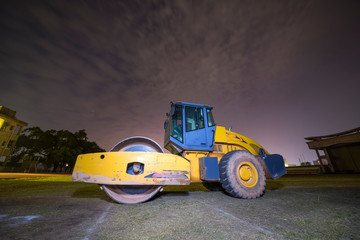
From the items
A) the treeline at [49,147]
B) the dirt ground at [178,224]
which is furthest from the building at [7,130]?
the dirt ground at [178,224]

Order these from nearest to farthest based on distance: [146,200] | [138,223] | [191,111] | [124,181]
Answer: [138,223] < [124,181] < [146,200] < [191,111]

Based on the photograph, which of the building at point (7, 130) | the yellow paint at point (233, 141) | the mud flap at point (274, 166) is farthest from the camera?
the building at point (7, 130)

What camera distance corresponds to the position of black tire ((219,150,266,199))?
285cm

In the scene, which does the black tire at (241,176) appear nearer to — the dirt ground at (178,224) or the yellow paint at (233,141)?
the yellow paint at (233,141)

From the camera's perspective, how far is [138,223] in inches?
60.2

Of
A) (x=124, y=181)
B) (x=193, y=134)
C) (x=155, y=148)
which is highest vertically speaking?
(x=193, y=134)

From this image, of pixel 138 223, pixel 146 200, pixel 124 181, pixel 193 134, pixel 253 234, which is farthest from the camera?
pixel 193 134

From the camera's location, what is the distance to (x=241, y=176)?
3.06 m

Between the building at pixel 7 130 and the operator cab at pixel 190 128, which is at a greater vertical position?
the building at pixel 7 130

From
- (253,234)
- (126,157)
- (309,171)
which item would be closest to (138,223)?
(126,157)

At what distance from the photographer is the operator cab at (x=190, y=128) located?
3492 millimetres

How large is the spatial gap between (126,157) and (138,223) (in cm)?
96

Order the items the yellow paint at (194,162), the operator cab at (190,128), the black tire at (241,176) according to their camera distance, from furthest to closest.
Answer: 1. the operator cab at (190,128)
2. the yellow paint at (194,162)
3. the black tire at (241,176)

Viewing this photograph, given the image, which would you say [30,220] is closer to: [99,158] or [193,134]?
[99,158]
